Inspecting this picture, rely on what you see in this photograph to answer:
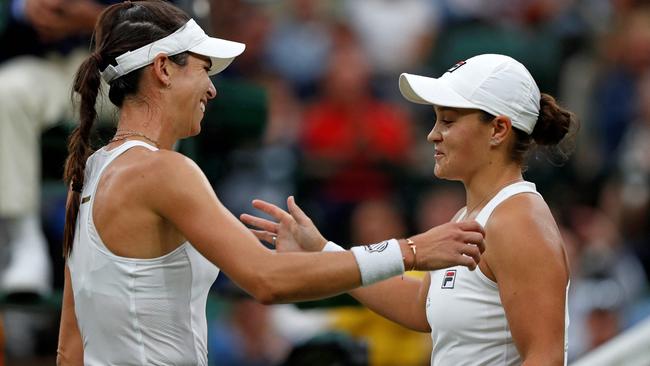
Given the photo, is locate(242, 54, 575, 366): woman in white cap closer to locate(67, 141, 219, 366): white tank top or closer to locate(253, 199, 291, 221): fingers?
locate(253, 199, 291, 221): fingers

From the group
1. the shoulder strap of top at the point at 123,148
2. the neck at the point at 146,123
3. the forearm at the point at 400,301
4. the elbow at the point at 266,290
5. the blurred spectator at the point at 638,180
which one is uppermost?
the neck at the point at 146,123

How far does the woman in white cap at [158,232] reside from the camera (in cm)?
318

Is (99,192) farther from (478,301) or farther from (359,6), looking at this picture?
(359,6)

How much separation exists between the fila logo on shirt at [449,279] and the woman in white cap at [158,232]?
14.9 inches

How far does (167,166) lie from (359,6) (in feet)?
22.5

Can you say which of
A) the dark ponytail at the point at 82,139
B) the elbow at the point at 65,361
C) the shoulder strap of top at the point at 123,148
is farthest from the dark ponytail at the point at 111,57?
the elbow at the point at 65,361

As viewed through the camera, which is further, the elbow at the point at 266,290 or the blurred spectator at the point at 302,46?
the blurred spectator at the point at 302,46

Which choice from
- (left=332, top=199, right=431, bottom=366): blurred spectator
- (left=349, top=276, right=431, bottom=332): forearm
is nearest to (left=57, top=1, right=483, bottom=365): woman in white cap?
(left=349, top=276, right=431, bottom=332): forearm

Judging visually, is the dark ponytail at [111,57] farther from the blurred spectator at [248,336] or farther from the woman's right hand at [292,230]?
the blurred spectator at [248,336]

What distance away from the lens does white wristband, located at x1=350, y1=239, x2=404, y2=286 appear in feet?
10.5

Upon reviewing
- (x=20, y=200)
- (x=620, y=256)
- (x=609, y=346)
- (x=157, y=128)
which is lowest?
(x=620, y=256)

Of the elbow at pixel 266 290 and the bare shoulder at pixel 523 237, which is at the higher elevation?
the bare shoulder at pixel 523 237

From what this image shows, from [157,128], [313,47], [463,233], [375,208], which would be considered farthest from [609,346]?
[313,47]

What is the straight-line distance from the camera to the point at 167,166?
3201 mm
